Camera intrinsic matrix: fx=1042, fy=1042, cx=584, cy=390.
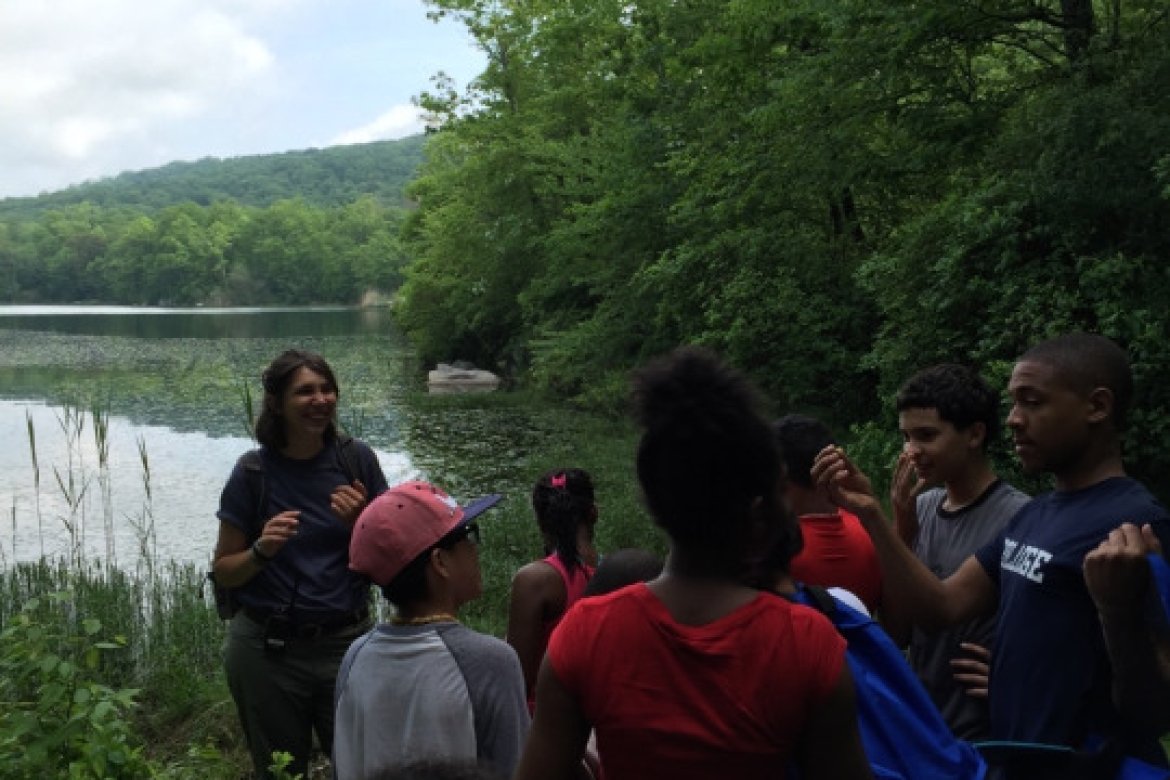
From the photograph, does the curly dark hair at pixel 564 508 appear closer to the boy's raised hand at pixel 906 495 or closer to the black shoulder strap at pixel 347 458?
the black shoulder strap at pixel 347 458

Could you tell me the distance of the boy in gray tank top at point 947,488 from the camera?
277 centimetres

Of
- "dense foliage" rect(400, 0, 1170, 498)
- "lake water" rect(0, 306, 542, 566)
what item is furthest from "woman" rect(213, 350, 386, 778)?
"dense foliage" rect(400, 0, 1170, 498)

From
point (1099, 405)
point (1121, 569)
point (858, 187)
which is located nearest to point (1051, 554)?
point (1121, 569)

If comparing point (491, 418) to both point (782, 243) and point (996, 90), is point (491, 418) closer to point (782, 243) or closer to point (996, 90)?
point (782, 243)

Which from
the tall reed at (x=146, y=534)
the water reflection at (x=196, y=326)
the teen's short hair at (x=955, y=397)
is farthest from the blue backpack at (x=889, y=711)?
the water reflection at (x=196, y=326)

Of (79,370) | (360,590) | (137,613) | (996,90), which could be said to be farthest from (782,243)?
(79,370)

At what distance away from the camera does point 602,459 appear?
51.9 ft

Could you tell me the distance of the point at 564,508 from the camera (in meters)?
3.41

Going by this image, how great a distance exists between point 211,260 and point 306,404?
11570cm

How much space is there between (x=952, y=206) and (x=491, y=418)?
15.4m

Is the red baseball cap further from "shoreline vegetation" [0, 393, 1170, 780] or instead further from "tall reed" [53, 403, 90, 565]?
"tall reed" [53, 403, 90, 565]

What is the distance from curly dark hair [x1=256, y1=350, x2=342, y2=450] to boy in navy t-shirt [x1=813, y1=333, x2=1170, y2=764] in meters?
2.02

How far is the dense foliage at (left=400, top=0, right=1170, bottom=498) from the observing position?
8.22 m

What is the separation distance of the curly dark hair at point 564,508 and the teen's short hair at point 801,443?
88 cm
